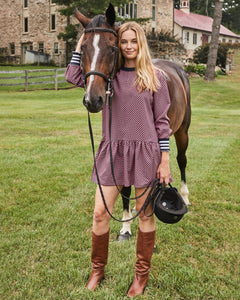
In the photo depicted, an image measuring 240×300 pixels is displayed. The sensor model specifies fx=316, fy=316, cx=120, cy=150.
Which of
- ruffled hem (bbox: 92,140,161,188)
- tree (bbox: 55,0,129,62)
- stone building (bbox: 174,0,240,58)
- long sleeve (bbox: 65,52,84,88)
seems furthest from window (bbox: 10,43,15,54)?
ruffled hem (bbox: 92,140,161,188)

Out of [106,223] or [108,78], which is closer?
[108,78]

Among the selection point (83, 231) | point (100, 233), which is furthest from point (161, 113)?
point (83, 231)

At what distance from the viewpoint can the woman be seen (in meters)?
2.30

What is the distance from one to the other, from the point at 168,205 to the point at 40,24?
35.9 m

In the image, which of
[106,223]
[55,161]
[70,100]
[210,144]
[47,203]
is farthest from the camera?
[70,100]

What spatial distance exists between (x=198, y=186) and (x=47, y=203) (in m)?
2.43

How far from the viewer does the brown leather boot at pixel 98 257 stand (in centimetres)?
253

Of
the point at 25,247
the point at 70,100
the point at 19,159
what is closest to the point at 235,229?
the point at 25,247

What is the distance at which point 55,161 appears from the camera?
6.20 m

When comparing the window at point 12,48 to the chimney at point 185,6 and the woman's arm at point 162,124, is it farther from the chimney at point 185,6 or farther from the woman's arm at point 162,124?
the woman's arm at point 162,124

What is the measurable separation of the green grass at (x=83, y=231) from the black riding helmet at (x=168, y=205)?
0.63 meters

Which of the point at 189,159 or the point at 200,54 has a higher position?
the point at 200,54

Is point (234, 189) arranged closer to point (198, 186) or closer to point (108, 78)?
point (198, 186)

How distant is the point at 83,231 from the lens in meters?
3.44
